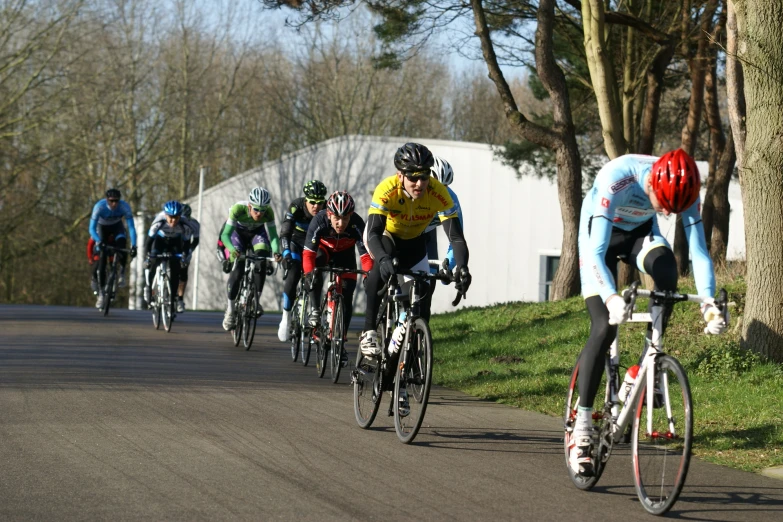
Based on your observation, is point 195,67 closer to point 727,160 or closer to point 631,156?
point 727,160

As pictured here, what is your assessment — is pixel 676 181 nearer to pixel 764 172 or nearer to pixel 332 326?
pixel 764 172

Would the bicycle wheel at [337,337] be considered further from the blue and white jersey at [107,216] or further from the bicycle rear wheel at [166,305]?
the blue and white jersey at [107,216]

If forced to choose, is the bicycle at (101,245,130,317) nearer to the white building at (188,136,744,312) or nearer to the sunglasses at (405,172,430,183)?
the sunglasses at (405,172,430,183)

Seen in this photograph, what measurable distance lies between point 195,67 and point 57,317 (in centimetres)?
4110

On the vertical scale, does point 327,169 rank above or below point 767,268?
above

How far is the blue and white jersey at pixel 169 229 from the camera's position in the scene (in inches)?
646

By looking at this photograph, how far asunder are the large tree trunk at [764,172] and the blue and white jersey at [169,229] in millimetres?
8889

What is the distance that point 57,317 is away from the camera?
1947 centimetres

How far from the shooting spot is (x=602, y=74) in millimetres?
17312

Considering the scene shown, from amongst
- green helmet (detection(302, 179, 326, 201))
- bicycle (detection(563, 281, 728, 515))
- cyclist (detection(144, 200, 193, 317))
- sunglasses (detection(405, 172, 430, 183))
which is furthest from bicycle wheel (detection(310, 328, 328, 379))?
bicycle (detection(563, 281, 728, 515))

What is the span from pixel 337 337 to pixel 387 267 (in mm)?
3477

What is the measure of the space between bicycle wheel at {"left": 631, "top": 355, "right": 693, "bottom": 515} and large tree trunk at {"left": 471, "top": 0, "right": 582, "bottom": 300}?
520 inches

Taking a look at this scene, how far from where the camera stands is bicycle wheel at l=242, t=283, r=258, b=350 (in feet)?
47.0

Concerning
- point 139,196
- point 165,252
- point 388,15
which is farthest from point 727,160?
point 139,196
